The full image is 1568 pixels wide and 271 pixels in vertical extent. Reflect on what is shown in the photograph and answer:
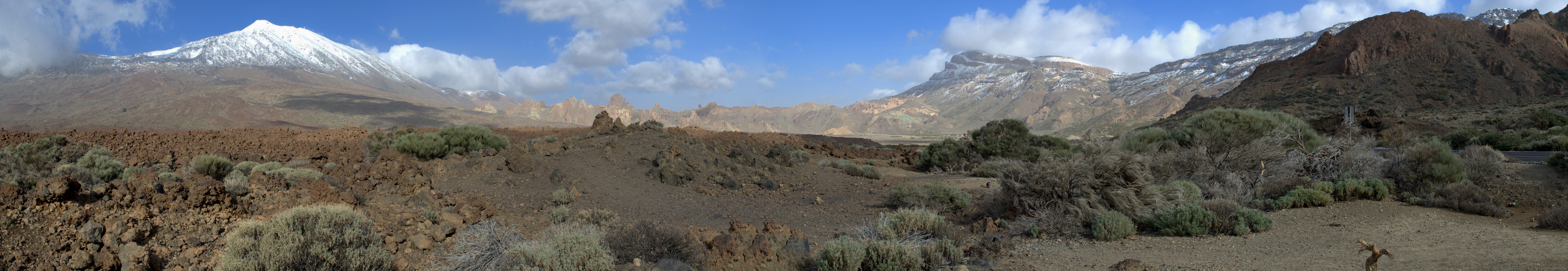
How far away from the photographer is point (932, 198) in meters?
9.73

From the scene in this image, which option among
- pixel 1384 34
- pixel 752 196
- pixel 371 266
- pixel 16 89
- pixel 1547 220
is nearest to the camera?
pixel 371 266

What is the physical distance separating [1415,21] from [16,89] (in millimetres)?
159205

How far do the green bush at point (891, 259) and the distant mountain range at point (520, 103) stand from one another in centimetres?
5467

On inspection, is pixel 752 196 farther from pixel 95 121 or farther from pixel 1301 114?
pixel 95 121

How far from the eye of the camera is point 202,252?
4883 mm

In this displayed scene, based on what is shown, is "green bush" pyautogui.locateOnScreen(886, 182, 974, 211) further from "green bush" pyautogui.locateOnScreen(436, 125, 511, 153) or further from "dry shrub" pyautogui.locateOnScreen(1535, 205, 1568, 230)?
"green bush" pyautogui.locateOnScreen(436, 125, 511, 153)

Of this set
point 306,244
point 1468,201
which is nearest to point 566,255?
point 306,244

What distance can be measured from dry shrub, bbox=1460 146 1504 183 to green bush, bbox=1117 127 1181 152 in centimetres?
334

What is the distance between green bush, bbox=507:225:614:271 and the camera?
4.20 meters

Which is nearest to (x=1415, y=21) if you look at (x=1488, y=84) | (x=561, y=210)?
(x=1488, y=84)

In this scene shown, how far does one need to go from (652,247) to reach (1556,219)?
24.4ft

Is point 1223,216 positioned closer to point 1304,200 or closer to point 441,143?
point 1304,200

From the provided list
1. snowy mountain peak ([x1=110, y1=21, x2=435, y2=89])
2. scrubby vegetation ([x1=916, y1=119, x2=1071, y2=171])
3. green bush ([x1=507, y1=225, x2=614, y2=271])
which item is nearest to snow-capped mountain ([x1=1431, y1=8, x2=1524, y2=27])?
scrubby vegetation ([x1=916, y1=119, x2=1071, y2=171])

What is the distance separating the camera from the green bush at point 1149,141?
36.3 ft
